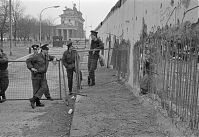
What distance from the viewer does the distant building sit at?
313 ft

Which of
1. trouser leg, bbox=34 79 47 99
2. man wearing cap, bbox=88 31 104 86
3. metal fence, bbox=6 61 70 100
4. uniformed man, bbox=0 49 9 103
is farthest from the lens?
man wearing cap, bbox=88 31 104 86

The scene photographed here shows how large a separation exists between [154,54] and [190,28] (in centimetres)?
185

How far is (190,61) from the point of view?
391cm

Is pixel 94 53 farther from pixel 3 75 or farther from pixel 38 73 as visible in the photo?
pixel 3 75

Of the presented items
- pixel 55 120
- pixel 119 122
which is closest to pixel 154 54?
pixel 119 122

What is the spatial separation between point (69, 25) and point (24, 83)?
3461 inches

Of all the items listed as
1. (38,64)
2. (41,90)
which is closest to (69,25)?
(38,64)

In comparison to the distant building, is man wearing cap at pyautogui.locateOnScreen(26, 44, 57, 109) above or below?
below

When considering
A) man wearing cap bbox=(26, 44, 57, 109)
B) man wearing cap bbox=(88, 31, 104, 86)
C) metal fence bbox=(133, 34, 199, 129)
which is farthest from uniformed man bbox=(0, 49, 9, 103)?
metal fence bbox=(133, 34, 199, 129)

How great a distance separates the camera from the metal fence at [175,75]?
389 centimetres

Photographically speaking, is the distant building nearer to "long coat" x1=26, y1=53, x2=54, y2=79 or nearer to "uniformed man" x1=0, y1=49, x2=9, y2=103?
"uniformed man" x1=0, y1=49, x2=9, y2=103

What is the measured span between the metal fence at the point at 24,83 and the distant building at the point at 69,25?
275 ft

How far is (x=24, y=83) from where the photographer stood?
10.5 m

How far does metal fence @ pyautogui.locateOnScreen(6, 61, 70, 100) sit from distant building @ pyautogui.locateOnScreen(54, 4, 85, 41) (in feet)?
275
